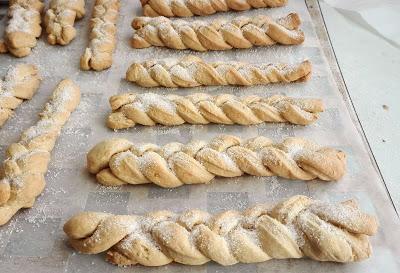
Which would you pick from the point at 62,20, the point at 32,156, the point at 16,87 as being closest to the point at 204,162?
the point at 32,156

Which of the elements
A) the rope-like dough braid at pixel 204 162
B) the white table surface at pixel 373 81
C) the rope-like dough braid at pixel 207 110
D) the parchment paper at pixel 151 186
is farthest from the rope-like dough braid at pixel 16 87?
the white table surface at pixel 373 81

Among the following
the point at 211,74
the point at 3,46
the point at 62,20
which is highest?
the point at 211,74

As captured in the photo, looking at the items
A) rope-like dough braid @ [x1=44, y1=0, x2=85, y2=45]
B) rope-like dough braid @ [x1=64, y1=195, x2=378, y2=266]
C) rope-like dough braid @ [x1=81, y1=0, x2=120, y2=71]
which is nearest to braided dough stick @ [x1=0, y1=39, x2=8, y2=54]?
rope-like dough braid @ [x1=44, y1=0, x2=85, y2=45]

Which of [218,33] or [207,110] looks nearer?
[207,110]

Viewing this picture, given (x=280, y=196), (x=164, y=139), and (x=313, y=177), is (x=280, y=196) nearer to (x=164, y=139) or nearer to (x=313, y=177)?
(x=313, y=177)

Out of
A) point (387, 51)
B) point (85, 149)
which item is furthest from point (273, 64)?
point (85, 149)

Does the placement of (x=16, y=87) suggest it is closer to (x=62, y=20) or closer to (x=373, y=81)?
(x=62, y=20)

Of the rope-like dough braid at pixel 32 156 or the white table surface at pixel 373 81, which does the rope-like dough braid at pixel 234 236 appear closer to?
the rope-like dough braid at pixel 32 156
